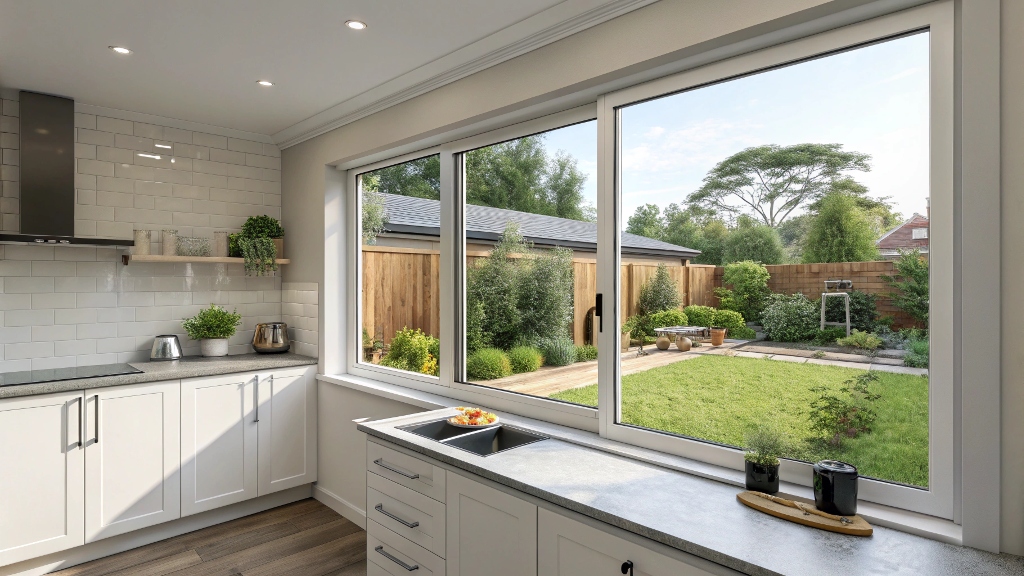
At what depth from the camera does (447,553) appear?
223cm

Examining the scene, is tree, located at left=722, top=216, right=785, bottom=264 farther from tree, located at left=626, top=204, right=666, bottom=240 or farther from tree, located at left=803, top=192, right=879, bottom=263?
tree, located at left=626, top=204, right=666, bottom=240

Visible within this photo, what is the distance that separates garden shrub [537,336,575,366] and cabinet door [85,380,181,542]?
223 centimetres

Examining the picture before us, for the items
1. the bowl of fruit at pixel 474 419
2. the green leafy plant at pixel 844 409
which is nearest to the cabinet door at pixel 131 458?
the bowl of fruit at pixel 474 419

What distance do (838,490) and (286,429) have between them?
334 centimetres

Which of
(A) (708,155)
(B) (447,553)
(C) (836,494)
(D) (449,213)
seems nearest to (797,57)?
(A) (708,155)

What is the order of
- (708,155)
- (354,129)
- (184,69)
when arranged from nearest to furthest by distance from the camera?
1. (708,155)
2. (184,69)
3. (354,129)

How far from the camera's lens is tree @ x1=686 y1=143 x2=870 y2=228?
71.9 inches

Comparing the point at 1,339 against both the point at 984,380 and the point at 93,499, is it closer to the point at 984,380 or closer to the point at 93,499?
the point at 93,499

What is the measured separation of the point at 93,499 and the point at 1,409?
66 centimetres

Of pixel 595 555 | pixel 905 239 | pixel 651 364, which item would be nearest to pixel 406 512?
pixel 595 555

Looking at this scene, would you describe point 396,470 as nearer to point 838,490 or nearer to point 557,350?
point 557,350

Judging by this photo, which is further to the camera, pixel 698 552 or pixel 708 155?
pixel 708 155

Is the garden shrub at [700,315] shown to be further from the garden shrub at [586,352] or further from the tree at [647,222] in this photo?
the garden shrub at [586,352]

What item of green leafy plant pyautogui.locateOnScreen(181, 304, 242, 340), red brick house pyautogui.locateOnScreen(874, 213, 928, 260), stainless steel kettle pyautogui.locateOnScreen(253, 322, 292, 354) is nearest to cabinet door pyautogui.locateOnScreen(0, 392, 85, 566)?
green leafy plant pyautogui.locateOnScreen(181, 304, 242, 340)
